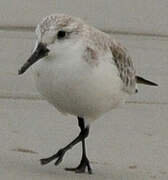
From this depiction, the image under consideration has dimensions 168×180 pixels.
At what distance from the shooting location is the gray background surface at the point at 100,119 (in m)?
6.93

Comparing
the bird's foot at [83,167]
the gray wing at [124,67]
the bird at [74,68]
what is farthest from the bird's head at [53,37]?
the bird's foot at [83,167]

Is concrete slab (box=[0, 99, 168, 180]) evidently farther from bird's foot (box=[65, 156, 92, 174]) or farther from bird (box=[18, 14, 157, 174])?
bird (box=[18, 14, 157, 174])

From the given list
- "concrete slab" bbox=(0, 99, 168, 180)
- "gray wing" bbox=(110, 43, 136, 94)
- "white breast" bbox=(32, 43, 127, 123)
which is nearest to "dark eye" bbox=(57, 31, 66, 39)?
"white breast" bbox=(32, 43, 127, 123)

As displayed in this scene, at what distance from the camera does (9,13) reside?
11.3 metres

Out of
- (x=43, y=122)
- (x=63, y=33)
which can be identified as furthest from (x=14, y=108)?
(x=63, y=33)

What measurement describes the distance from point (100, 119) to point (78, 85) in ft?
6.09

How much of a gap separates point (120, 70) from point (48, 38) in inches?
36.5

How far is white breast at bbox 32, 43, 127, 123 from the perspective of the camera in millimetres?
6301

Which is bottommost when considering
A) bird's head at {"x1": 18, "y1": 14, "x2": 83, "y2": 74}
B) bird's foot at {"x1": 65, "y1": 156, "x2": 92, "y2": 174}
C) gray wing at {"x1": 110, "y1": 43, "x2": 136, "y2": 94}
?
bird's foot at {"x1": 65, "y1": 156, "x2": 92, "y2": 174}

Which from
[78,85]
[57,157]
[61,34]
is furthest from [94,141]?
[61,34]

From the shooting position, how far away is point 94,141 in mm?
7586

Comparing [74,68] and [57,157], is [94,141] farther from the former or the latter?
[74,68]

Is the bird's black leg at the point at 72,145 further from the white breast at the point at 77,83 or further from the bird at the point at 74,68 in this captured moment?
the white breast at the point at 77,83

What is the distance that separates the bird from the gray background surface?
1.04ft
